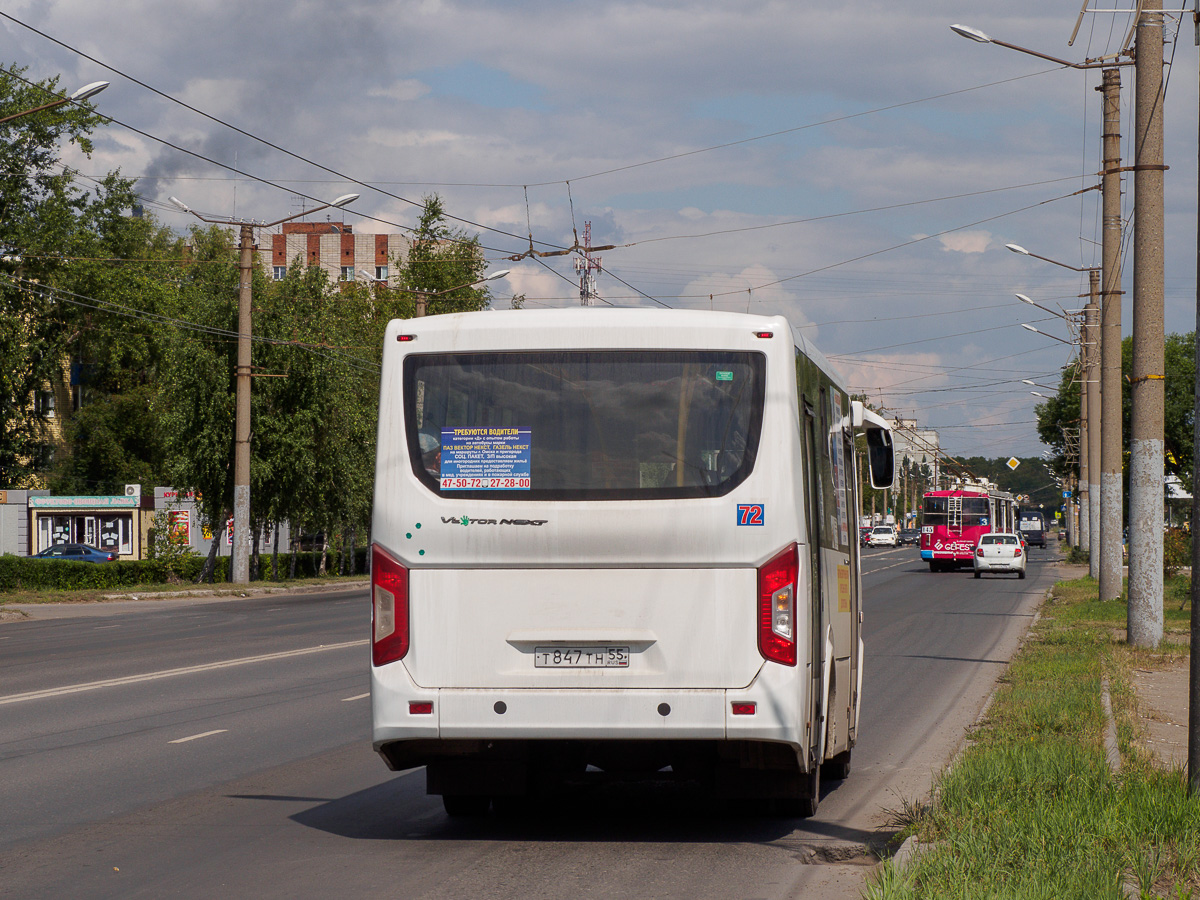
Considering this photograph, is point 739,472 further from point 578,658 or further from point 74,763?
point 74,763

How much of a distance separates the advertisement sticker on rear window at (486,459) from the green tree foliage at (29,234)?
48730 mm

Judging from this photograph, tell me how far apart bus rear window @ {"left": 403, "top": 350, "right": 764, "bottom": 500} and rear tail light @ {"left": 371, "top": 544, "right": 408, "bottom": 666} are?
1.48 feet

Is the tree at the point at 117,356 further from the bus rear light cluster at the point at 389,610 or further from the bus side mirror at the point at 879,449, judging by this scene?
the bus rear light cluster at the point at 389,610

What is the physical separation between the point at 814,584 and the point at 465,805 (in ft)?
7.71

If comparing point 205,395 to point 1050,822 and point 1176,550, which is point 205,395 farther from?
point 1050,822

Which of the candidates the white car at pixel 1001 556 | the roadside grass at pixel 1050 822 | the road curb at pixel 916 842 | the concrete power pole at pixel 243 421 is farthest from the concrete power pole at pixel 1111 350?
the concrete power pole at pixel 243 421

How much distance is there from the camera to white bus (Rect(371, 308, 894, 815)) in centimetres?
679

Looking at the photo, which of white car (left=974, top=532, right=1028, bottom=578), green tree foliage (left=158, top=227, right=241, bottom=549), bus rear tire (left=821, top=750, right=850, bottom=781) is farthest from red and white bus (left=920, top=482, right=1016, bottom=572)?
bus rear tire (left=821, top=750, right=850, bottom=781)

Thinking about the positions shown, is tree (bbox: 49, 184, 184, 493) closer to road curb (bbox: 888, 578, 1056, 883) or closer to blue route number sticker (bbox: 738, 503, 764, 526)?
road curb (bbox: 888, 578, 1056, 883)

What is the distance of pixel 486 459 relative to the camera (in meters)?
7.12

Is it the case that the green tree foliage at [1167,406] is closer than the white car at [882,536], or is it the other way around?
the green tree foliage at [1167,406]

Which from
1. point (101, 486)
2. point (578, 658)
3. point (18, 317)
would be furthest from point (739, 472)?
point (101, 486)

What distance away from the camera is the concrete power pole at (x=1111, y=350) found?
2380 cm

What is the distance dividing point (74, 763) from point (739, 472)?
17.8 feet
